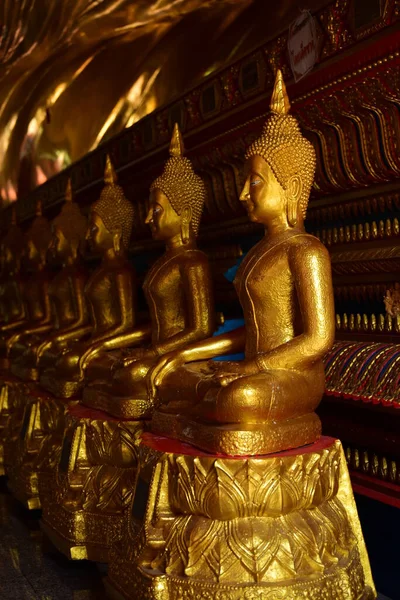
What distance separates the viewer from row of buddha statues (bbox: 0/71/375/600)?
274 cm

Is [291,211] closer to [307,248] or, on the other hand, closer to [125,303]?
[307,248]

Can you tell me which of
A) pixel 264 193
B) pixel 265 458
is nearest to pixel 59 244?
pixel 264 193

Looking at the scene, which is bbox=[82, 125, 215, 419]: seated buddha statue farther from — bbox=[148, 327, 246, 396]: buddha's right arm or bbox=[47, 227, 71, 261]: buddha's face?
bbox=[47, 227, 71, 261]: buddha's face

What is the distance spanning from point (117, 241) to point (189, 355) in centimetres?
142

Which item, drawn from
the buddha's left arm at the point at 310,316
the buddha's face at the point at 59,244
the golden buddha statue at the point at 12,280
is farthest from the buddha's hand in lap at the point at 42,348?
the buddha's left arm at the point at 310,316

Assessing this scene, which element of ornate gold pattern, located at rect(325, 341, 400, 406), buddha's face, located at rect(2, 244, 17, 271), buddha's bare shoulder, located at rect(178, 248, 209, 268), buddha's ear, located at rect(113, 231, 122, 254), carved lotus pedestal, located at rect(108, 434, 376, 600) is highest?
buddha's face, located at rect(2, 244, 17, 271)

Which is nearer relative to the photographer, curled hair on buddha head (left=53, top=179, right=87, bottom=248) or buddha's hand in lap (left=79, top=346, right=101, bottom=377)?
buddha's hand in lap (left=79, top=346, right=101, bottom=377)

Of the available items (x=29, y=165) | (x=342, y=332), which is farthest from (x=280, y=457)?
(x=29, y=165)

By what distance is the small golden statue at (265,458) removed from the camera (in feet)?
8.63

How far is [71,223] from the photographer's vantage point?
5.38 m

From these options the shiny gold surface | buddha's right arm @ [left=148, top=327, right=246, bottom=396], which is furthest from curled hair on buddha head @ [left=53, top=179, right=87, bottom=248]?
buddha's right arm @ [left=148, top=327, right=246, bottom=396]

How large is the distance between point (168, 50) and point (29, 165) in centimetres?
267

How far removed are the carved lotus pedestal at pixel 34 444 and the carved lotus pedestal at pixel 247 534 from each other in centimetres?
151

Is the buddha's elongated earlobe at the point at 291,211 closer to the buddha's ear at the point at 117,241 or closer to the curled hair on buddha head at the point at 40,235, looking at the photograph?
the buddha's ear at the point at 117,241
